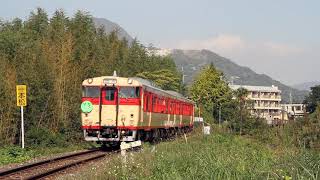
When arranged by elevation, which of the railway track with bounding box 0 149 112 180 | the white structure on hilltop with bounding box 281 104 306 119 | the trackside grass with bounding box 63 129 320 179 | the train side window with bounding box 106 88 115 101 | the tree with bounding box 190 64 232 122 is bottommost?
the railway track with bounding box 0 149 112 180

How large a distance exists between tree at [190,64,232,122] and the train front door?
139ft

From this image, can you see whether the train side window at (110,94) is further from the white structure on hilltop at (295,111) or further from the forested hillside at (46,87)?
the white structure on hilltop at (295,111)

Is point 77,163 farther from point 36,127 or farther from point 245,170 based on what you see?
point 245,170

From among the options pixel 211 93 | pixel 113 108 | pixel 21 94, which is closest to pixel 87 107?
pixel 113 108

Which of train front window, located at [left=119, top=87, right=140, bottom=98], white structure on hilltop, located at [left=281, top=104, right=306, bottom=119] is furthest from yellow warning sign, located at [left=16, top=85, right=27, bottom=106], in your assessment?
white structure on hilltop, located at [left=281, top=104, right=306, bottom=119]

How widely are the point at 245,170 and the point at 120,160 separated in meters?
4.33

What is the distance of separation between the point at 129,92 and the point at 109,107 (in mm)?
993

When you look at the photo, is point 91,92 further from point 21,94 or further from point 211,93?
point 211,93

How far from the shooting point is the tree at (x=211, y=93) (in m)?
64.2

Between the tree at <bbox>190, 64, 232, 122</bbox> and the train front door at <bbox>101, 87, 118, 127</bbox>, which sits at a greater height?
the tree at <bbox>190, 64, 232, 122</bbox>

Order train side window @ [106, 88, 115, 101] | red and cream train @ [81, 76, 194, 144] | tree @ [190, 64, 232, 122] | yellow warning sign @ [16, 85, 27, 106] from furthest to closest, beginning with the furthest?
tree @ [190, 64, 232, 122]
train side window @ [106, 88, 115, 101]
red and cream train @ [81, 76, 194, 144]
yellow warning sign @ [16, 85, 27, 106]

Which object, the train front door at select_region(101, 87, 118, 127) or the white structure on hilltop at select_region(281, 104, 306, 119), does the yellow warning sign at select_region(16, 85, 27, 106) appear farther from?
the white structure on hilltop at select_region(281, 104, 306, 119)

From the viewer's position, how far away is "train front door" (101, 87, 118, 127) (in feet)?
68.9

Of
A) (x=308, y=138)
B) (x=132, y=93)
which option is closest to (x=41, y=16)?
→ (x=132, y=93)
